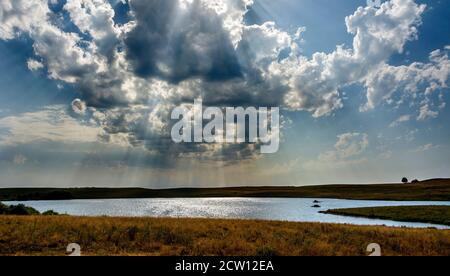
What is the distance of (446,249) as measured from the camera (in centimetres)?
2011

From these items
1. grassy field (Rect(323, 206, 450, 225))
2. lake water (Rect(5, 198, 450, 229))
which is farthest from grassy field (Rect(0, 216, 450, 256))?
grassy field (Rect(323, 206, 450, 225))

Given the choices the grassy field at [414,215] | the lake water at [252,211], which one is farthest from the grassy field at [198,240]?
the grassy field at [414,215]

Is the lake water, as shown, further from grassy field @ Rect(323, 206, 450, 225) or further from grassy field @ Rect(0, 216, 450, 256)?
grassy field @ Rect(0, 216, 450, 256)

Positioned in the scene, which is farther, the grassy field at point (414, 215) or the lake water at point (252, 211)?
the lake water at point (252, 211)

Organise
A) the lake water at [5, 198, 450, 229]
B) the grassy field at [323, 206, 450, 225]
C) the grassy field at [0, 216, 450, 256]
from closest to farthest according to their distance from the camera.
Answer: the grassy field at [0, 216, 450, 256], the grassy field at [323, 206, 450, 225], the lake water at [5, 198, 450, 229]

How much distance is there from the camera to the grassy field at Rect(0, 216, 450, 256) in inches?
722

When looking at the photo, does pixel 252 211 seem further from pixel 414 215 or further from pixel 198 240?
pixel 198 240

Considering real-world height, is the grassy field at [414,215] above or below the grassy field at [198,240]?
below

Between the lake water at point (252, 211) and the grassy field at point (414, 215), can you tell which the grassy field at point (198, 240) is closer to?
the lake water at point (252, 211)

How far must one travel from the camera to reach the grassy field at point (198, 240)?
18328 mm

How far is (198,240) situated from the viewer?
68.6 feet

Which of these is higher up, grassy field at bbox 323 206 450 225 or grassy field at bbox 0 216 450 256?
grassy field at bbox 0 216 450 256
